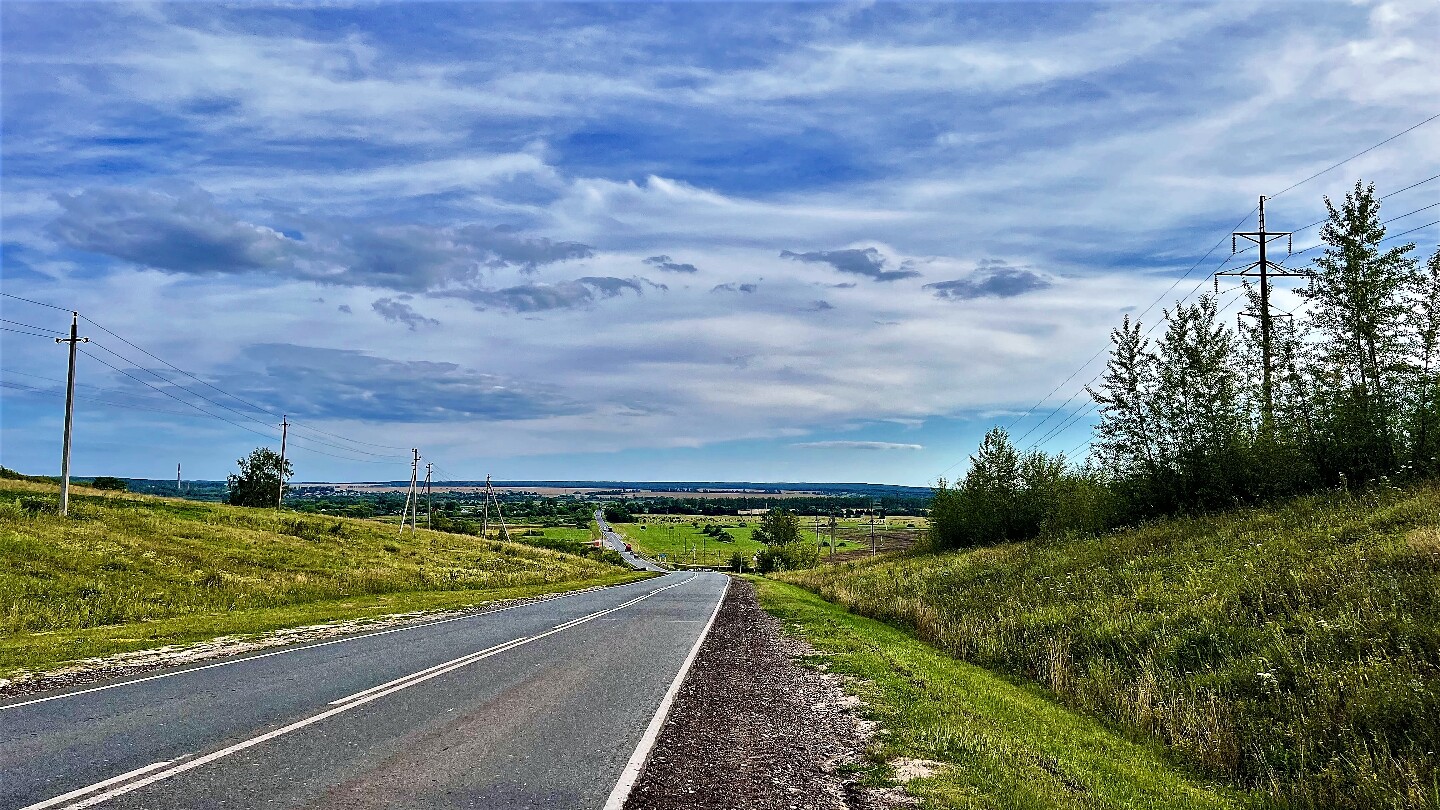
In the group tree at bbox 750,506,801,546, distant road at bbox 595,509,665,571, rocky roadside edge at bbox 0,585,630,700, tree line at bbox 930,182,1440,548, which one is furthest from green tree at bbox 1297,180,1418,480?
tree at bbox 750,506,801,546

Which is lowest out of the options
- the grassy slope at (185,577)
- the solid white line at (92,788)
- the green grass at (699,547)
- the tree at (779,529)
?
the green grass at (699,547)

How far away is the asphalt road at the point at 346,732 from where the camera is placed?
726 centimetres

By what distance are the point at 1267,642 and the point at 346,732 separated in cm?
1392

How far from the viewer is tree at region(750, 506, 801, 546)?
148 meters

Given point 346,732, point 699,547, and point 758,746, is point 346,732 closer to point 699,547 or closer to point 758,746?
point 758,746

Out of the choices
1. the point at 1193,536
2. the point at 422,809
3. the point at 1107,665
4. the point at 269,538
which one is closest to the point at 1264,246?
the point at 1193,536

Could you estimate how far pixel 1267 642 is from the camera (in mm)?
13016

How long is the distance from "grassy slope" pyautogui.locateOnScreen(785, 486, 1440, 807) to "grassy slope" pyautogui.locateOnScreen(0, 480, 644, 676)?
19067 millimetres

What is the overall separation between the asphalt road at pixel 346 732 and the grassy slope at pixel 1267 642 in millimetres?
7474

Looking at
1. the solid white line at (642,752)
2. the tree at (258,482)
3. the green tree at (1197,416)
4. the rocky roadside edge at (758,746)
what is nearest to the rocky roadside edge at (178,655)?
the solid white line at (642,752)

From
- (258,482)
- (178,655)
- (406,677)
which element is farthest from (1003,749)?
(258,482)

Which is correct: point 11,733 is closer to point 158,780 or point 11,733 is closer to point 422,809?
point 158,780

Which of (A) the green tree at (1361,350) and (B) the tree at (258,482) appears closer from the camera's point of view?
(A) the green tree at (1361,350)

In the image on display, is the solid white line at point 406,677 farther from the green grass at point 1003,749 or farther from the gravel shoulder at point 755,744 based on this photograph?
the green grass at point 1003,749
